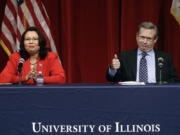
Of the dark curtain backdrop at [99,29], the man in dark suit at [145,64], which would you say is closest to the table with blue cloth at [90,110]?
the man in dark suit at [145,64]

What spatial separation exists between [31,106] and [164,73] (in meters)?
1.15

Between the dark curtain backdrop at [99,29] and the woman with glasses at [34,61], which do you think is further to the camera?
the dark curtain backdrop at [99,29]

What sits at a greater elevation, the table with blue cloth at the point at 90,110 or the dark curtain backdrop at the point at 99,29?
the dark curtain backdrop at the point at 99,29

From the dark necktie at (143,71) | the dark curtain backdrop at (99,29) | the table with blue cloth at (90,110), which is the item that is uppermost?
the dark curtain backdrop at (99,29)

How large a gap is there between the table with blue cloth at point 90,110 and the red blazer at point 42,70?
688 mm

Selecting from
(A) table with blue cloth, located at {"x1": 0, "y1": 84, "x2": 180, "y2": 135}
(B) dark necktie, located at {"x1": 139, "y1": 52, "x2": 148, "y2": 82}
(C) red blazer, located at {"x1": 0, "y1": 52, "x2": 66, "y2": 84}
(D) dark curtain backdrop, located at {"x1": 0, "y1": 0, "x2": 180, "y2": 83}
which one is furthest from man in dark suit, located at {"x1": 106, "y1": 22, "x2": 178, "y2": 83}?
(D) dark curtain backdrop, located at {"x1": 0, "y1": 0, "x2": 180, "y2": 83}

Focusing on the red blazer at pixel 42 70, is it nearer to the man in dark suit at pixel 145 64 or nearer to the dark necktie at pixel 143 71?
the man in dark suit at pixel 145 64

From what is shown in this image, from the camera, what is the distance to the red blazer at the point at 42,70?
3.24m

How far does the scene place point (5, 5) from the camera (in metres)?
4.82

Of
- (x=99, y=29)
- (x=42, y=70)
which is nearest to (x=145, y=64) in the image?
(x=42, y=70)

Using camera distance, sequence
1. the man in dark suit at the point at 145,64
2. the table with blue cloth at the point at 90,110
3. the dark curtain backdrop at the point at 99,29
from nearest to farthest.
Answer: the table with blue cloth at the point at 90,110 < the man in dark suit at the point at 145,64 < the dark curtain backdrop at the point at 99,29

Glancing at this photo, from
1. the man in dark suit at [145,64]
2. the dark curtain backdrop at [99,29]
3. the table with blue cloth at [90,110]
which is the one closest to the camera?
the table with blue cloth at [90,110]

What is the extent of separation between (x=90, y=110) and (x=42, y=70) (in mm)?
944

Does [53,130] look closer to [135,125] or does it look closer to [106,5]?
[135,125]
